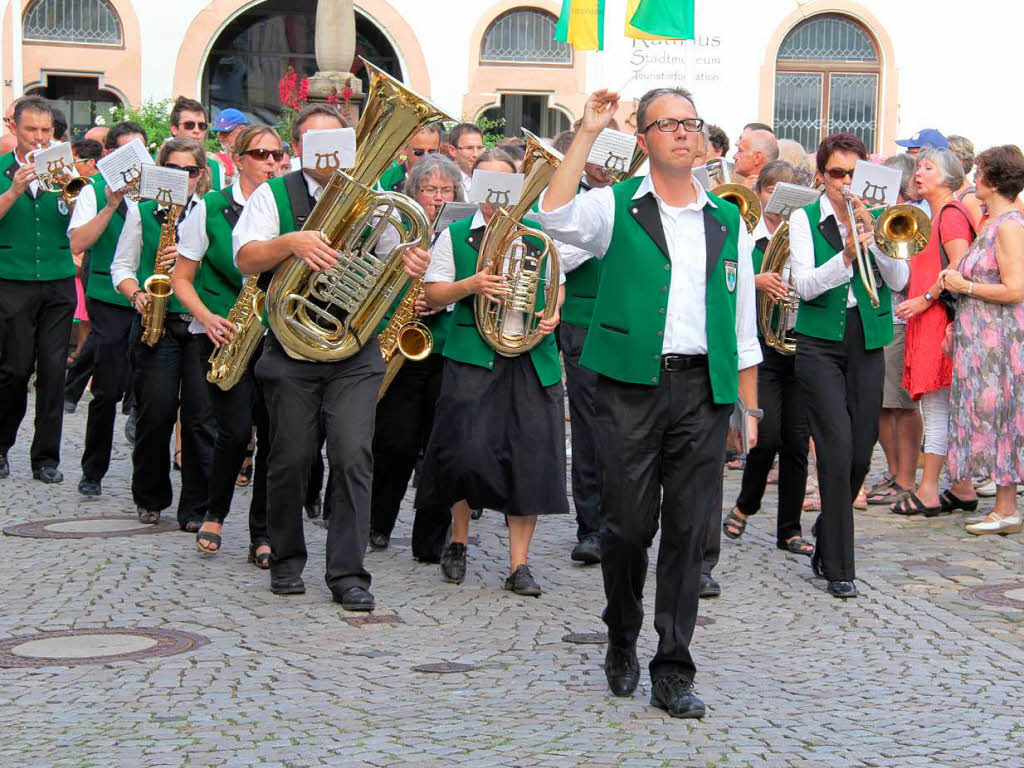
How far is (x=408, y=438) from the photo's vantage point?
905 centimetres

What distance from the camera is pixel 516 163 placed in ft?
30.8

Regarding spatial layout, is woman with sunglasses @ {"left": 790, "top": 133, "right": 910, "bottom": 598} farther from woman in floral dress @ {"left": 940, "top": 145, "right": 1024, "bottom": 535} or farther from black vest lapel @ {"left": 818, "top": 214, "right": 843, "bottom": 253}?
woman in floral dress @ {"left": 940, "top": 145, "right": 1024, "bottom": 535}

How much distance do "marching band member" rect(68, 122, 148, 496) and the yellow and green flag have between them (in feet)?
28.6

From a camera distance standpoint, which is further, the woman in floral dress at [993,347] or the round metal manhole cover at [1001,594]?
the woman in floral dress at [993,347]

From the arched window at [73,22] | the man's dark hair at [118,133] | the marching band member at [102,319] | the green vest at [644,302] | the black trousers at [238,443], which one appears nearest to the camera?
the green vest at [644,302]

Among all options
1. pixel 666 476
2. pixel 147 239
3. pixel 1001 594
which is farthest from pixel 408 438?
pixel 666 476

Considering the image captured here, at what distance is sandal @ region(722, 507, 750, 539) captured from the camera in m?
9.52

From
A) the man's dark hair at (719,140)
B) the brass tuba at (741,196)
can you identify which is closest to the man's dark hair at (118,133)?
the man's dark hair at (719,140)

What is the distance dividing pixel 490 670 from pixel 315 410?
172 centimetres

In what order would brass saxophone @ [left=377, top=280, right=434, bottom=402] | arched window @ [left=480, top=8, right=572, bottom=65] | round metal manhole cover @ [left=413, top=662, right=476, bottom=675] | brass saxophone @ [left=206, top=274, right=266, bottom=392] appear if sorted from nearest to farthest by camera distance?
round metal manhole cover @ [left=413, top=662, right=476, bottom=675] → brass saxophone @ [left=206, top=274, right=266, bottom=392] → brass saxophone @ [left=377, top=280, right=434, bottom=402] → arched window @ [left=480, top=8, right=572, bottom=65]

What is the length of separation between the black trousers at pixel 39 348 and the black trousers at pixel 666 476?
5.92 meters

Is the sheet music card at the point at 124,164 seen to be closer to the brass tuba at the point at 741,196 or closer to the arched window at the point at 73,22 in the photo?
the brass tuba at the point at 741,196

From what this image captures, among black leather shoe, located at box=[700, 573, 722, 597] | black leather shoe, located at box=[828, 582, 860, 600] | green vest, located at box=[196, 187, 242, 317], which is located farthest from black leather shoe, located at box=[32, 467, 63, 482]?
black leather shoe, located at box=[828, 582, 860, 600]

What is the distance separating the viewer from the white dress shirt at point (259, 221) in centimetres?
753
